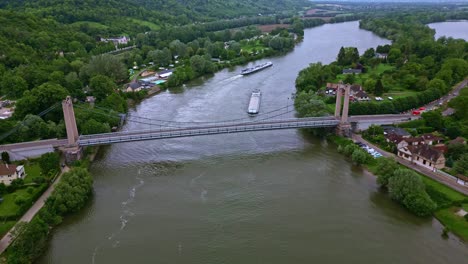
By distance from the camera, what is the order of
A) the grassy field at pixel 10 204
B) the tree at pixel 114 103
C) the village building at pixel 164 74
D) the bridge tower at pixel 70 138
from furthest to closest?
1. the village building at pixel 164 74
2. the tree at pixel 114 103
3. the bridge tower at pixel 70 138
4. the grassy field at pixel 10 204

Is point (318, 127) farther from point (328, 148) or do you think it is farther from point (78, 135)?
point (78, 135)

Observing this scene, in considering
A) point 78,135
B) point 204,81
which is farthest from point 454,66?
point 78,135

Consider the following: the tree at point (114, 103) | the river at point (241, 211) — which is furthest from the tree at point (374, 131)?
the tree at point (114, 103)

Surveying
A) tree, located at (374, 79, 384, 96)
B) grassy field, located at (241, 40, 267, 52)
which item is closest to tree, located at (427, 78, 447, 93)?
tree, located at (374, 79, 384, 96)

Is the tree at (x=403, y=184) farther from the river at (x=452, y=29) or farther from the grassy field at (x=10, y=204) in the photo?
the river at (x=452, y=29)

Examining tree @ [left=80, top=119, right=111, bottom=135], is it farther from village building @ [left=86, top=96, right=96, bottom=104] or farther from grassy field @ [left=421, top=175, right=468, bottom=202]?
grassy field @ [left=421, top=175, right=468, bottom=202]

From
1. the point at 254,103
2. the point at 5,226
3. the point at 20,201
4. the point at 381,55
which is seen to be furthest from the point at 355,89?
the point at 5,226
